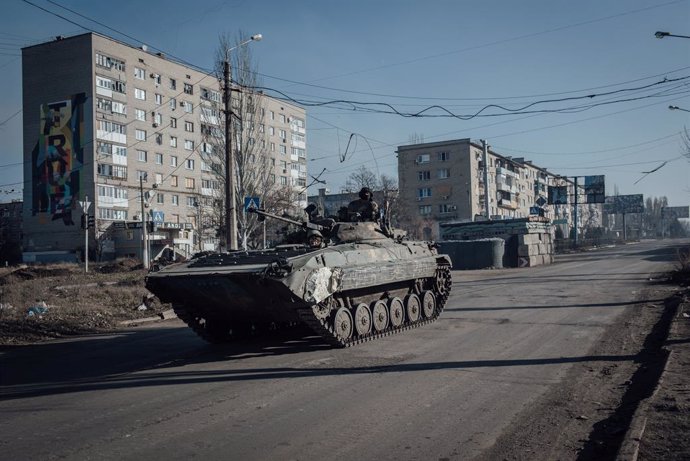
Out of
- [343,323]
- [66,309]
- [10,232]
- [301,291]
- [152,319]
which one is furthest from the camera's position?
[10,232]

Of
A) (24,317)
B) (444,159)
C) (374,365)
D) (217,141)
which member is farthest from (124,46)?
(374,365)

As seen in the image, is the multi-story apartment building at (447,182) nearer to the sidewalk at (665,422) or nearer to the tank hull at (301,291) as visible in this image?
the tank hull at (301,291)

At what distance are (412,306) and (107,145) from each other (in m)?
41.0

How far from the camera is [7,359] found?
31.6ft

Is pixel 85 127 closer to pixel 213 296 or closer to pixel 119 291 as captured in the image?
pixel 119 291

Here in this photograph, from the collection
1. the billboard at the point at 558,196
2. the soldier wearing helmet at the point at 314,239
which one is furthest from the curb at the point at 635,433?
the billboard at the point at 558,196

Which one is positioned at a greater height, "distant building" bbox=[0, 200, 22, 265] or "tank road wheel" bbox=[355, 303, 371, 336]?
"distant building" bbox=[0, 200, 22, 265]

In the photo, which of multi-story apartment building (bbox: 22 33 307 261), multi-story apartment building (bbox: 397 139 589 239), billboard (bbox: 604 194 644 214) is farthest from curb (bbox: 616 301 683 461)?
billboard (bbox: 604 194 644 214)

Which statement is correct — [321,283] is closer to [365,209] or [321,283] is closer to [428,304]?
[365,209]

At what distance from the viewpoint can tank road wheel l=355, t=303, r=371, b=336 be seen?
32.8ft

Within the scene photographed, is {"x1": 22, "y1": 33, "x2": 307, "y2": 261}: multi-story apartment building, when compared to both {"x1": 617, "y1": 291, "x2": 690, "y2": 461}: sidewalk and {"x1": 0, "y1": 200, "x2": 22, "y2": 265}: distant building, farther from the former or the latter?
{"x1": 617, "y1": 291, "x2": 690, "y2": 461}: sidewalk

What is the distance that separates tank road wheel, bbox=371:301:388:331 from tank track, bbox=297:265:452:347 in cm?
9

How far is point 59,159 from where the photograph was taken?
4791 cm

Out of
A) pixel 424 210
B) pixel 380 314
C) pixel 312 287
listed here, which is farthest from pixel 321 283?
pixel 424 210
